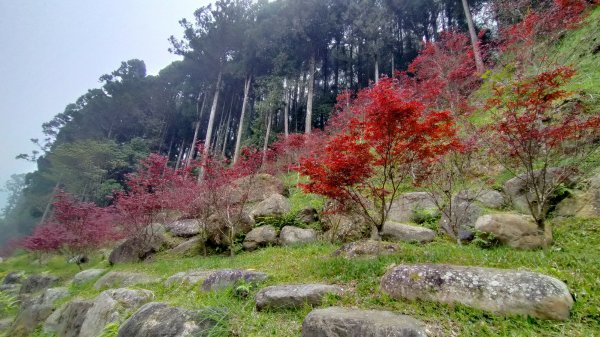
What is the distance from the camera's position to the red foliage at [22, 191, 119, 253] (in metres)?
11.2

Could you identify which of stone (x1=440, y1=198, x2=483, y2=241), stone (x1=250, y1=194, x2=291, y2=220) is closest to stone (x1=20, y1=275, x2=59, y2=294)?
stone (x1=250, y1=194, x2=291, y2=220)

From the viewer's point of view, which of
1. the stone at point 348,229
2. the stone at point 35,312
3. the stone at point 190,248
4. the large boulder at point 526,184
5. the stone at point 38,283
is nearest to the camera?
the large boulder at point 526,184

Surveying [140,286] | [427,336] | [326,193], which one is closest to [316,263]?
[326,193]

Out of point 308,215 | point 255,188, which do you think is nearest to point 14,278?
point 255,188

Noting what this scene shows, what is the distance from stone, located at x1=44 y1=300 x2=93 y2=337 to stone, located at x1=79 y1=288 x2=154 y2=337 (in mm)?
323

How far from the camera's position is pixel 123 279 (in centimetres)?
812

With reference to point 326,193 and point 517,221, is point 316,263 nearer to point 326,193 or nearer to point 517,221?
point 326,193

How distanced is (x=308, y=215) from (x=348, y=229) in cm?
205

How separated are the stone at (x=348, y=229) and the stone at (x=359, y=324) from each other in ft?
14.4

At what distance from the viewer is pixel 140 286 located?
7.14 meters

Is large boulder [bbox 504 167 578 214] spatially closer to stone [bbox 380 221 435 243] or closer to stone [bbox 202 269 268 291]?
stone [bbox 380 221 435 243]

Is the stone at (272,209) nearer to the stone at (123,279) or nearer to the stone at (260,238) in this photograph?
the stone at (260,238)

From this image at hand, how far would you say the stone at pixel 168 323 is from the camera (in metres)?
3.90

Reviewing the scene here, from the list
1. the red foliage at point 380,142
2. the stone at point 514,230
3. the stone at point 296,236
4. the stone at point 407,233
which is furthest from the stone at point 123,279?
the stone at point 514,230
